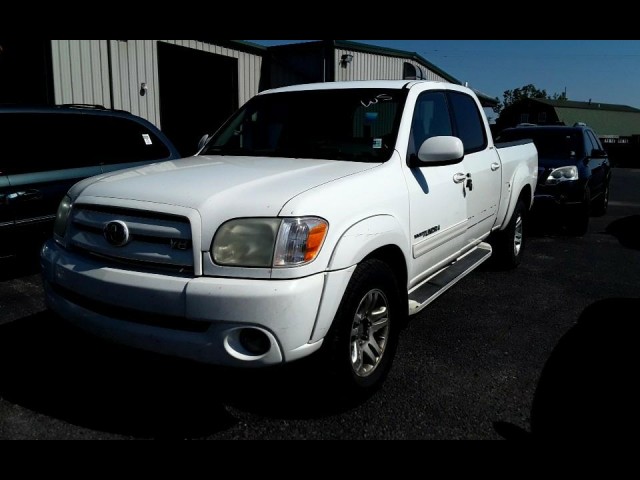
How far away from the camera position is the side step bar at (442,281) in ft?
11.6

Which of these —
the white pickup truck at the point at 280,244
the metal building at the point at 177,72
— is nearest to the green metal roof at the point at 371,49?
the metal building at the point at 177,72

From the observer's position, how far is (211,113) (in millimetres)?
15688

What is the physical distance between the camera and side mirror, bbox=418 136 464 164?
3369 mm

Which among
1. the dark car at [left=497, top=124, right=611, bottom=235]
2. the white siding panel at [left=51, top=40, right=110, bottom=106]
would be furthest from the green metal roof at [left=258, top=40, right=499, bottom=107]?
the white siding panel at [left=51, top=40, right=110, bottom=106]

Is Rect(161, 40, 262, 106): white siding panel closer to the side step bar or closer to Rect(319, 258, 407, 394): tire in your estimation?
the side step bar

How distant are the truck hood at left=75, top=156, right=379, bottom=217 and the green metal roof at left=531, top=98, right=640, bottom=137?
209 ft

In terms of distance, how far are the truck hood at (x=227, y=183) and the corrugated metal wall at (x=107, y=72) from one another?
25.0ft

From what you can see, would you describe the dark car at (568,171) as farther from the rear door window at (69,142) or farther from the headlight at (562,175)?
the rear door window at (69,142)

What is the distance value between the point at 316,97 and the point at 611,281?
→ 12.6 ft

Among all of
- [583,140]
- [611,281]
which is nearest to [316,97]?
[611,281]

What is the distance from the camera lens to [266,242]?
2488 millimetres

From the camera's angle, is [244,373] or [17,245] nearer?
[244,373]

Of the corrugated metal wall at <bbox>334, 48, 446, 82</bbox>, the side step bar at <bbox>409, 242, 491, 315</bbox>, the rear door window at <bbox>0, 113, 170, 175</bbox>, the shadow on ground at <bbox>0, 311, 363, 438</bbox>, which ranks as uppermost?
the corrugated metal wall at <bbox>334, 48, 446, 82</bbox>
